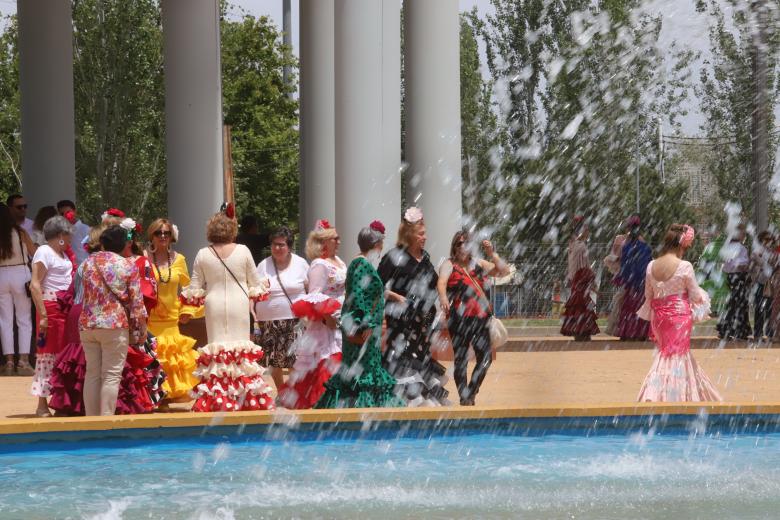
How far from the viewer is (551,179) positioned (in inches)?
2052

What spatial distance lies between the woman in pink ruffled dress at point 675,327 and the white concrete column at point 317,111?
47.6ft

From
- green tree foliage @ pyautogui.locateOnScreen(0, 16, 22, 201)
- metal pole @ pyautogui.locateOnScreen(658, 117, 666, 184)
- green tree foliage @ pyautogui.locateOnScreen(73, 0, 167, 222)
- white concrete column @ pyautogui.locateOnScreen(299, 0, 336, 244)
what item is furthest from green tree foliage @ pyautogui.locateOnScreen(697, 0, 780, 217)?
green tree foliage @ pyautogui.locateOnScreen(0, 16, 22, 201)

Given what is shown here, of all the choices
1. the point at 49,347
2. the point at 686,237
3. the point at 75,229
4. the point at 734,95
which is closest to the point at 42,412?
the point at 49,347

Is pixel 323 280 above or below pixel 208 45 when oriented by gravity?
below

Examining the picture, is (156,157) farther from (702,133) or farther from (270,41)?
(702,133)

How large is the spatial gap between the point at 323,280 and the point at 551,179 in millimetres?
40924

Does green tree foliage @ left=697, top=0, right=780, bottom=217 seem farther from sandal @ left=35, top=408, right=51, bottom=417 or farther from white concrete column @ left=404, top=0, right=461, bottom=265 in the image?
sandal @ left=35, top=408, right=51, bottom=417

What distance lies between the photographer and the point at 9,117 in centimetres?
4747

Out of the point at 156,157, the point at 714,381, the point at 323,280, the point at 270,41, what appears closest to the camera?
the point at 323,280

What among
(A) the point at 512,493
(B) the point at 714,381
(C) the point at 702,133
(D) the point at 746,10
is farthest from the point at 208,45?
(C) the point at 702,133

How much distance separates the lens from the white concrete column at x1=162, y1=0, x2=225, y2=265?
54.7 ft

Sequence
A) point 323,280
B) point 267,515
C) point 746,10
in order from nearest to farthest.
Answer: point 267,515, point 323,280, point 746,10

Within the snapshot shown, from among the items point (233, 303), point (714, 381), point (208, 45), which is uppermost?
point (208, 45)

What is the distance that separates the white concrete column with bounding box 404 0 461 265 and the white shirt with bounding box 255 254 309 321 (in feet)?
17.3
